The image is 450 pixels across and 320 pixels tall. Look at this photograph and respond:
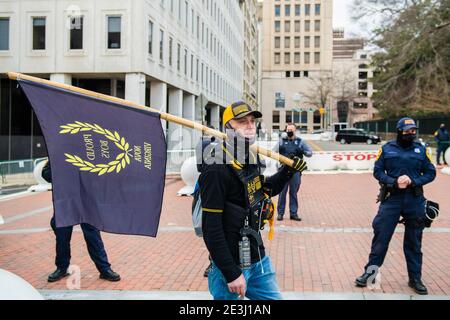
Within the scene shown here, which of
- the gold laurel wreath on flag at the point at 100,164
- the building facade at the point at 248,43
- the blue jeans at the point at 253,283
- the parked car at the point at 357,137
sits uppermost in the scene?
the building facade at the point at 248,43

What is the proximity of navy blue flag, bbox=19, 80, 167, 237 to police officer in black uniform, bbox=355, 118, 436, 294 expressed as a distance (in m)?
2.73

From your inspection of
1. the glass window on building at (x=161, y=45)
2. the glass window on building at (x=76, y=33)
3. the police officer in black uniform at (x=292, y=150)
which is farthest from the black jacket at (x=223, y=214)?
the glass window on building at (x=161, y=45)

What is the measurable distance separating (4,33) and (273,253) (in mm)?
28729

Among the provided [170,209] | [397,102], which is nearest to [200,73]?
[397,102]

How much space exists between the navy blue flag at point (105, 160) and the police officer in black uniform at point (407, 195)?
2726 millimetres

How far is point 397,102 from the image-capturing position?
129 ft

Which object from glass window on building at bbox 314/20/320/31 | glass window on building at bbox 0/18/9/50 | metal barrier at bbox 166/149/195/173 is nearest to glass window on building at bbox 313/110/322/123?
glass window on building at bbox 314/20/320/31

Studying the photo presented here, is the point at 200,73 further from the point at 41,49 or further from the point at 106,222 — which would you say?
the point at 106,222

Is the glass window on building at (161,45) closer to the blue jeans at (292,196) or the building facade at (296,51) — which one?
the blue jeans at (292,196)

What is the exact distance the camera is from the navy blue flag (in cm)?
398

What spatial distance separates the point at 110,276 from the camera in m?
5.92

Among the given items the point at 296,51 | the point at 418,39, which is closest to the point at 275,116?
the point at 296,51

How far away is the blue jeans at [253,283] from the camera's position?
3168 mm
